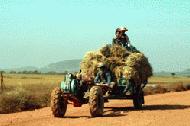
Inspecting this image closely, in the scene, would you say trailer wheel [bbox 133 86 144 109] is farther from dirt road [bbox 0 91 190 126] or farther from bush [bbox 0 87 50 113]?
bush [bbox 0 87 50 113]

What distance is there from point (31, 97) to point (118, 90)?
19.2ft

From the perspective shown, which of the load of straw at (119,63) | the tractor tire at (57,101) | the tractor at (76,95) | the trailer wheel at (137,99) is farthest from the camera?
the trailer wheel at (137,99)

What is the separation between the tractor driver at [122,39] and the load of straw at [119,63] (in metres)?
0.51

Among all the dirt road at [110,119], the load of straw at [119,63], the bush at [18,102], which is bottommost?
the dirt road at [110,119]

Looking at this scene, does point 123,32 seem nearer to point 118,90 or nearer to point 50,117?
point 118,90

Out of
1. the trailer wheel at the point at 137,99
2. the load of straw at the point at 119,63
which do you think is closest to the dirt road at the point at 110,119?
the trailer wheel at the point at 137,99

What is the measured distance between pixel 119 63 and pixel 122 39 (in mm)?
1431

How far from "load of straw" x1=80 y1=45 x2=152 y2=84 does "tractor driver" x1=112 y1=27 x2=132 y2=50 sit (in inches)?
20.1

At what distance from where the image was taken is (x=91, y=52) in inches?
931

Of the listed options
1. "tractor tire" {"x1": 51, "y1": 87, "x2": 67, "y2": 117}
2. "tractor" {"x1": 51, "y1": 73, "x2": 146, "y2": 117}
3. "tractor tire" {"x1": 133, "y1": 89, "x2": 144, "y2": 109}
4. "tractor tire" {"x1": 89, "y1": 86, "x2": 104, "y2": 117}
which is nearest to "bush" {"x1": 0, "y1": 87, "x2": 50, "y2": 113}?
"tractor" {"x1": 51, "y1": 73, "x2": 146, "y2": 117}

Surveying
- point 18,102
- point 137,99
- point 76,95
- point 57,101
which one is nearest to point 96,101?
point 76,95

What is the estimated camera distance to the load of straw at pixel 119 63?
22.4 m

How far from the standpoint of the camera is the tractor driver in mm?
23828

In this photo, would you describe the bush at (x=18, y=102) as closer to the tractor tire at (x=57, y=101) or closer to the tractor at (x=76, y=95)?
the tractor at (x=76, y=95)
